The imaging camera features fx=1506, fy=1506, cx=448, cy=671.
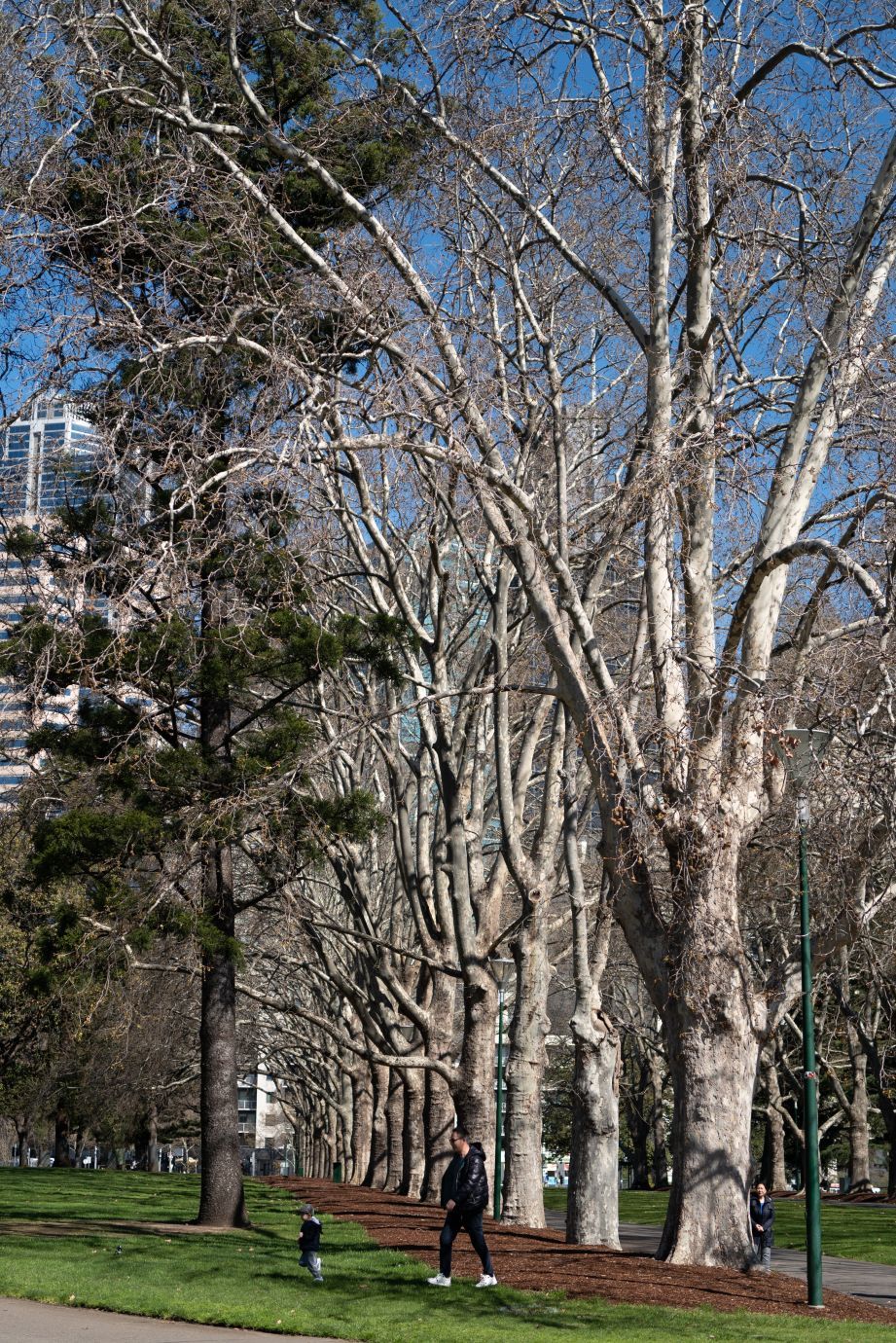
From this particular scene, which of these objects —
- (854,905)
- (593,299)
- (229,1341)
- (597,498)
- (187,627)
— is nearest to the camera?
(229,1341)

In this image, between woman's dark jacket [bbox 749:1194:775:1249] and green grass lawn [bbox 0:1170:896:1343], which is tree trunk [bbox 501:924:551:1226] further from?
woman's dark jacket [bbox 749:1194:775:1249]

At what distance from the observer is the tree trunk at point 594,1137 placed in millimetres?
16938

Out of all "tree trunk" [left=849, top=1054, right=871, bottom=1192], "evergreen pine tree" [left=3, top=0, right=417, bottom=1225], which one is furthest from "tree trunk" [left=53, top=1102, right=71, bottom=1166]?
"evergreen pine tree" [left=3, top=0, right=417, bottom=1225]

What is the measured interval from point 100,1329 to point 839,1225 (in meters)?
23.8

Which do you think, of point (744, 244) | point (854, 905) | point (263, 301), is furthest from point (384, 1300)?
point (744, 244)

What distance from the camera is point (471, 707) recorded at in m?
19.6

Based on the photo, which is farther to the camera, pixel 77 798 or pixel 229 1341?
pixel 77 798

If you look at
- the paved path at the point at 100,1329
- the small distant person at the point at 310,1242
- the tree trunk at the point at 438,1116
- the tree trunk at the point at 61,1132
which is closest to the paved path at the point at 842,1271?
the tree trunk at the point at 438,1116

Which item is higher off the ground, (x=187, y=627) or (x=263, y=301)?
(x=263, y=301)

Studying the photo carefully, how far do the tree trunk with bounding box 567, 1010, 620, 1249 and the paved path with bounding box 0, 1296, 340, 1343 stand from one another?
7210 mm

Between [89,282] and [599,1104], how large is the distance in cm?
1034

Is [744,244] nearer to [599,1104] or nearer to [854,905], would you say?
[854,905]

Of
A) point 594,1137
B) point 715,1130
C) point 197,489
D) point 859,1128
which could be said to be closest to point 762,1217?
point 594,1137

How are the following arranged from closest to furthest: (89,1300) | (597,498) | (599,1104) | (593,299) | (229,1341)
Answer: (229,1341)
(89,1300)
(599,1104)
(593,299)
(597,498)
